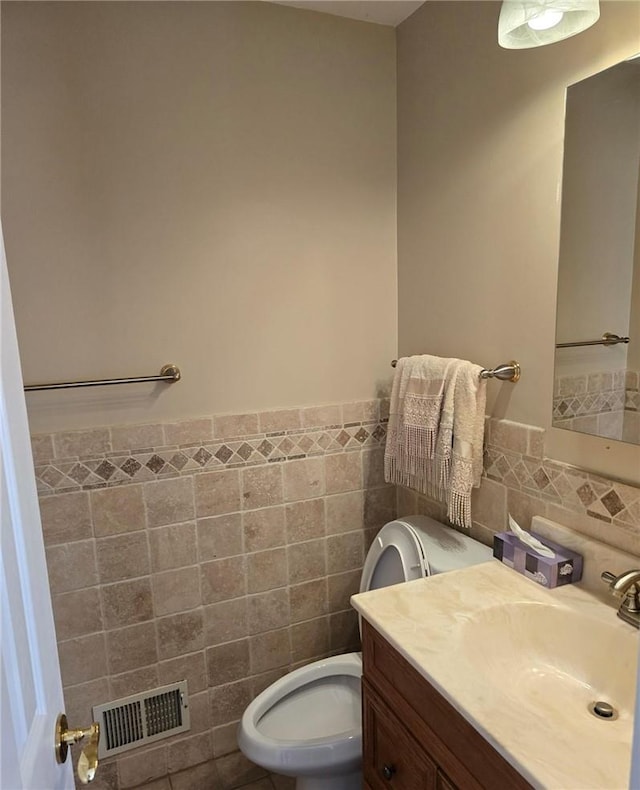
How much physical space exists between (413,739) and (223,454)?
3.17ft

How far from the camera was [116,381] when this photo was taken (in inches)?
60.8

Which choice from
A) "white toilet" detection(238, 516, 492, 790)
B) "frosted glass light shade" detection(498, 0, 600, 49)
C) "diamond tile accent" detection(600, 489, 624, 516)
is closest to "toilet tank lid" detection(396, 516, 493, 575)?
"white toilet" detection(238, 516, 492, 790)

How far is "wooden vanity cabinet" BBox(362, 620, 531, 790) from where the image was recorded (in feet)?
2.90

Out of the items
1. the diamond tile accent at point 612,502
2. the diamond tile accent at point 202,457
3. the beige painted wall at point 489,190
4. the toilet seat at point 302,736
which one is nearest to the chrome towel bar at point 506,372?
the beige painted wall at point 489,190

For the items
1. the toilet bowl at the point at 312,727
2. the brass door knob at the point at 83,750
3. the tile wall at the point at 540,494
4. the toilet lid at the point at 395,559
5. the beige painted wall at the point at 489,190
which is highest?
the beige painted wall at the point at 489,190

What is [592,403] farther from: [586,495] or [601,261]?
[601,261]

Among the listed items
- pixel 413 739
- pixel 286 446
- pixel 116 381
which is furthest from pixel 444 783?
pixel 116 381

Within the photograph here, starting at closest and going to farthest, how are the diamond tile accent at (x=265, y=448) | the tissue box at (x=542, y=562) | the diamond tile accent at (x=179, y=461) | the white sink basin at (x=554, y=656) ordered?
the white sink basin at (x=554, y=656)
the tissue box at (x=542, y=562)
the diamond tile accent at (x=179, y=461)
the diamond tile accent at (x=265, y=448)

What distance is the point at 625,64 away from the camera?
3.55 ft

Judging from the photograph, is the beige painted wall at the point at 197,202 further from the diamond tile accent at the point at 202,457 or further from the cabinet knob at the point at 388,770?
the cabinet knob at the point at 388,770

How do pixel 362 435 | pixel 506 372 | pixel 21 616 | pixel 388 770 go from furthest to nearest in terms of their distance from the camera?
pixel 362 435 → pixel 506 372 → pixel 388 770 → pixel 21 616

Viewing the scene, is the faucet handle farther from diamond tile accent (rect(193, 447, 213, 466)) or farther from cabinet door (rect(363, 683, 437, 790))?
diamond tile accent (rect(193, 447, 213, 466))

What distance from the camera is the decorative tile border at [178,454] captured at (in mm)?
1537

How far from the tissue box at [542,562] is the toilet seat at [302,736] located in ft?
2.14
